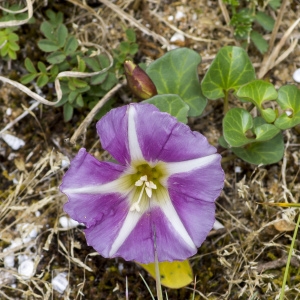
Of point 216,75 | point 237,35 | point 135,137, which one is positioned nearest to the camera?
point 135,137

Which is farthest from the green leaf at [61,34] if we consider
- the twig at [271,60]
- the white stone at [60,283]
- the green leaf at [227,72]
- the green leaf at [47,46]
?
the white stone at [60,283]

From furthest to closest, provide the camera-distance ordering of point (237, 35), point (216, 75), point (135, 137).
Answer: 1. point (237, 35)
2. point (216, 75)
3. point (135, 137)

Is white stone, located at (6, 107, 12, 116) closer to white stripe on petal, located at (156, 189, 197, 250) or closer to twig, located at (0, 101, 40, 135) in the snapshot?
twig, located at (0, 101, 40, 135)

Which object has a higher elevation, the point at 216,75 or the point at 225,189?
the point at 216,75

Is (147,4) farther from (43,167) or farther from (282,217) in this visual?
(282,217)

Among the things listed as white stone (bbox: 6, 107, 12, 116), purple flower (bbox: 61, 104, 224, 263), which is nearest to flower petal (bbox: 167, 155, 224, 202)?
purple flower (bbox: 61, 104, 224, 263)

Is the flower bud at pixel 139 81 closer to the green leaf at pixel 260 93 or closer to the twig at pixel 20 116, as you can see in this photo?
the green leaf at pixel 260 93

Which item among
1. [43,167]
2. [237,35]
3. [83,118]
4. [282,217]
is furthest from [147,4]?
[282,217]
